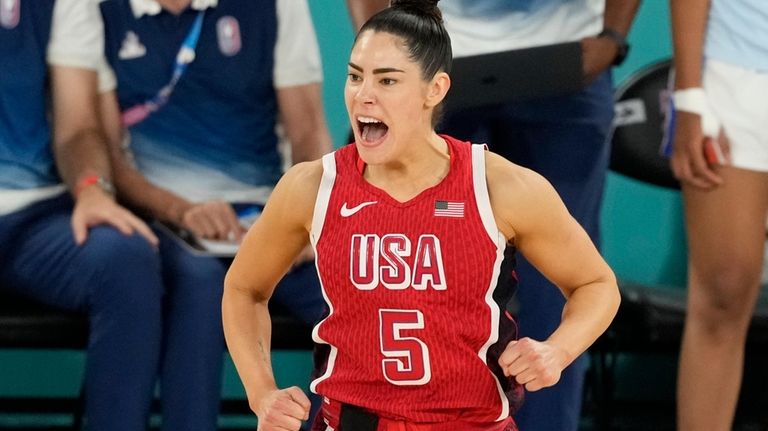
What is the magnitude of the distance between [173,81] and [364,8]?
87cm

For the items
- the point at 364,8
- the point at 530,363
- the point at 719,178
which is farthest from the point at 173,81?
the point at 530,363

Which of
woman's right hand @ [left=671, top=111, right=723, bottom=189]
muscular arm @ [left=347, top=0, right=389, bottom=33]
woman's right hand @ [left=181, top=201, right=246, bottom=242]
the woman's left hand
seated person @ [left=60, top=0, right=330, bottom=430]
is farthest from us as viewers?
seated person @ [left=60, top=0, right=330, bottom=430]

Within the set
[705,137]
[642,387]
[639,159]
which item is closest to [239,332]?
[705,137]

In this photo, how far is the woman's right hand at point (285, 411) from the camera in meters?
2.48

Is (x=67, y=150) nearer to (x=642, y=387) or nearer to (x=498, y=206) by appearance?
(x=498, y=206)

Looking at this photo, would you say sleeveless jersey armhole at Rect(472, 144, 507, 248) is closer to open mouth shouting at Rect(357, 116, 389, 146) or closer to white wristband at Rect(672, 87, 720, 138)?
open mouth shouting at Rect(357, 116, 389, 146)

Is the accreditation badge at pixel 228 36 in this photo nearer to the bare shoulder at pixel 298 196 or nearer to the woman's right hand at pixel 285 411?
the bare shoulder at pixel 298 196

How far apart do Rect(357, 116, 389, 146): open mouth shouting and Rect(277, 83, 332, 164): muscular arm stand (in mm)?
1680

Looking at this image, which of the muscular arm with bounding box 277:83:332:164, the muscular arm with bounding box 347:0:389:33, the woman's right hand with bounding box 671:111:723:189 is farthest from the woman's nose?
the muscular arm with bounding box 277:83:332:164

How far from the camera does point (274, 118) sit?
4.36 m

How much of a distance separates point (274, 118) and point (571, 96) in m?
1.09

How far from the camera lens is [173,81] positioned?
4219 millimetres

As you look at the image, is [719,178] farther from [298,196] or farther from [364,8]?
[298,196]

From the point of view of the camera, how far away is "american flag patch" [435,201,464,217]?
2604 millimetres
